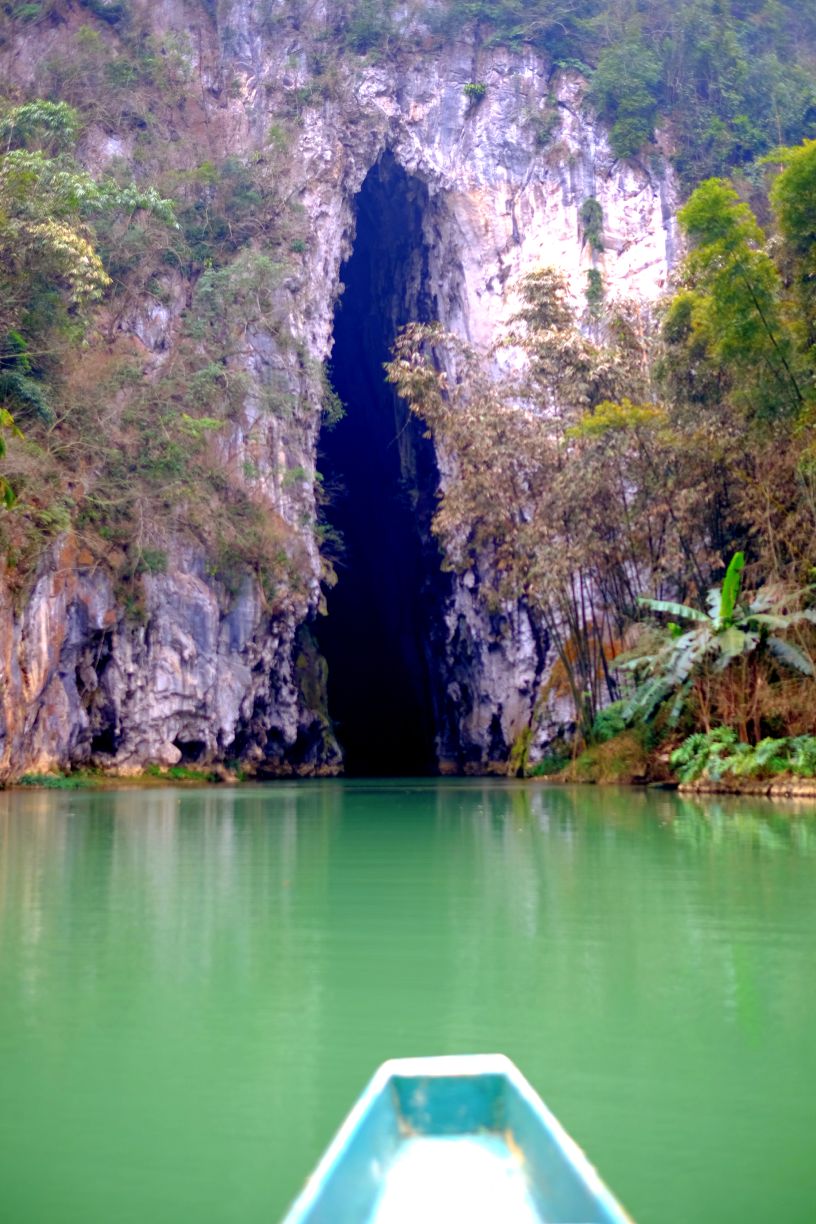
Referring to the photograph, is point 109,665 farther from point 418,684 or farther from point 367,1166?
point 367,1166

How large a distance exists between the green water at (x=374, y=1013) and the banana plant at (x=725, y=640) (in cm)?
645

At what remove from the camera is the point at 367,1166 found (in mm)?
→ 1317

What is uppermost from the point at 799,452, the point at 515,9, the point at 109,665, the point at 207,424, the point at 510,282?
the point at 515,9

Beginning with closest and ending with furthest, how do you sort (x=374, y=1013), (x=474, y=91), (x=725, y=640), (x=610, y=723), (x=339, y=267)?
(x=374, y=1013)
(x=725, y=640)
(x=610, y=723)
(x=339, y=267)
(x=474, y=91)

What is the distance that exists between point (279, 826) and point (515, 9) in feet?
79.0

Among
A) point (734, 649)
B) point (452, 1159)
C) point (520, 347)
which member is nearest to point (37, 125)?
point (520, 347)

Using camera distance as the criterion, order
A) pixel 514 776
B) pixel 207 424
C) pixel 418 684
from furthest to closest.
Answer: pixel 418 684 → pixel 514 776 → pixel 207 424

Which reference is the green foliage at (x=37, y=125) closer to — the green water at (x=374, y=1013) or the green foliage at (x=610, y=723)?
the green foliage at (x=610, y=723)

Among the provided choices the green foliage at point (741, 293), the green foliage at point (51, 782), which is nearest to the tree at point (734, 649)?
the green foliage at point (741, 293)

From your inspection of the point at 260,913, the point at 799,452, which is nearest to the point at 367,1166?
the point at 260,913

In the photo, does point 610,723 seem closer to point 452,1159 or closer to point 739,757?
point 739,757

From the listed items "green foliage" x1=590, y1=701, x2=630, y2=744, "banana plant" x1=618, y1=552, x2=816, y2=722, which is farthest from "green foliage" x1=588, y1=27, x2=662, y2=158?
"banana plant" x1=618, y1=552, x2=816, y2=722

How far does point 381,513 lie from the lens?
1180 inches

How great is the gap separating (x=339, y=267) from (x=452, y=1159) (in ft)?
82.0
